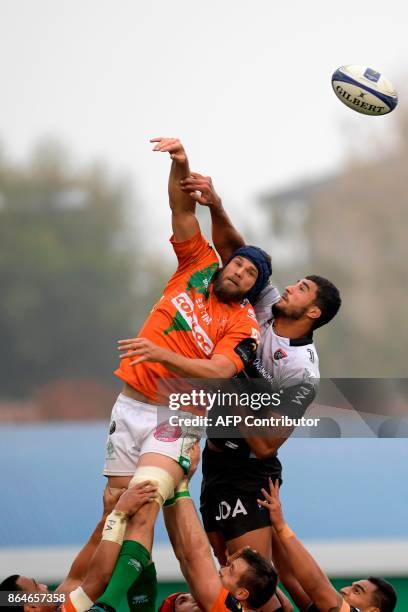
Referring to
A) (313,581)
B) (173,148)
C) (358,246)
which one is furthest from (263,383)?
(358,246)

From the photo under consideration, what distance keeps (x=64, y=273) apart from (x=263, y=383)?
84.7ft

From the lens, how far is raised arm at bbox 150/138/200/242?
5.36 m

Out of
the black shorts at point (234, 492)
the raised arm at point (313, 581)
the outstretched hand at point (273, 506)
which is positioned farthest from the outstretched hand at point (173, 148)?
the raised arm at point (313, 581)

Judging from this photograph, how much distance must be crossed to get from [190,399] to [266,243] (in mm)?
26145

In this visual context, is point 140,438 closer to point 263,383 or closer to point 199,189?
point 263,383

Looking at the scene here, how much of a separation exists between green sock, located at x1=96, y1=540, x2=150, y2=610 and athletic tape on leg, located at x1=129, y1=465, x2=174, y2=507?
25cm

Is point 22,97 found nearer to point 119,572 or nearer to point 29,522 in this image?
point 29,522

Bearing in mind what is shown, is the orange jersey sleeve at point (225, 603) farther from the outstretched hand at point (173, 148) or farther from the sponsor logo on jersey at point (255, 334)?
the outstretched hand at point (173, 148)

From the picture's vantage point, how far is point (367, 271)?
3142 cm

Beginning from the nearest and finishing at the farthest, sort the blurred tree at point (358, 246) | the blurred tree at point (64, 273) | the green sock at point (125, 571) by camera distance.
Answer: the green sock at point (125, 571), the blurred tree at point (64, 273), the blurred tree at point (358, 246)

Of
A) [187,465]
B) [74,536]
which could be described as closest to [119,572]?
[187,465]

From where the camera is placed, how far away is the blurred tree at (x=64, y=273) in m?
29.6

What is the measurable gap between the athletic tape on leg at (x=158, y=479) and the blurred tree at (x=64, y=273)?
23192 mm

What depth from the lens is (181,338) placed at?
547 cm
